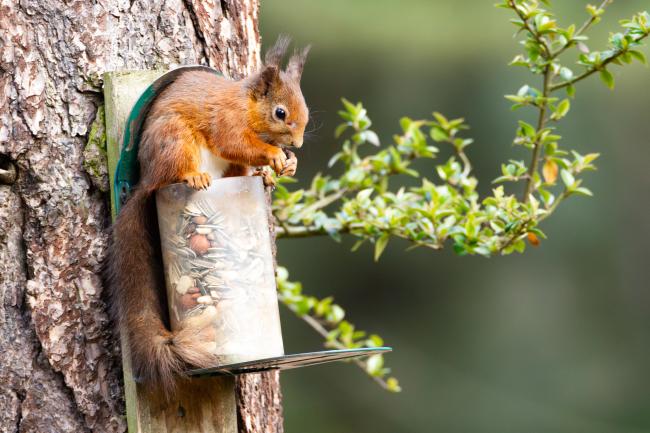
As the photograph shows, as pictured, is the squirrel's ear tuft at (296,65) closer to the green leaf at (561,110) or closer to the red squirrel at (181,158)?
the red squirrel at (181,158)

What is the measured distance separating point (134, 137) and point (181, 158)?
94mm

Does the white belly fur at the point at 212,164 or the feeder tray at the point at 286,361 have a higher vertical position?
the white belly fur at the point at 212,164

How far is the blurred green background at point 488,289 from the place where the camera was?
395 centimetres

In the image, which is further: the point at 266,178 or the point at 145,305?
the point at 266,178

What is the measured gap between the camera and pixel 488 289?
4238 millimetres

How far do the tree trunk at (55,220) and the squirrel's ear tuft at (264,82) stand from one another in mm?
198

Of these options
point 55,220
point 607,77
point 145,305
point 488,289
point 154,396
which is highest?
point 607,77

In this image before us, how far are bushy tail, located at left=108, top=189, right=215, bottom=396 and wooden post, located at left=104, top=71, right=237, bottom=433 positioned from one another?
3cm

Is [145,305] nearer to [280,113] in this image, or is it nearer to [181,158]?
[181,158]

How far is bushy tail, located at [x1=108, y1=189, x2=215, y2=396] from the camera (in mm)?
1177

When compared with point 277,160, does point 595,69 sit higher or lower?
higher

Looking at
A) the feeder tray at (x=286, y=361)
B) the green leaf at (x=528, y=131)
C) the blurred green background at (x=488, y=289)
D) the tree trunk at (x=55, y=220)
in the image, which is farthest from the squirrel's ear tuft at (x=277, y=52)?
the blurred green background at (x=488, y=289)

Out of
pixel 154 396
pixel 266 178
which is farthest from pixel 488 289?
pixel 154 396

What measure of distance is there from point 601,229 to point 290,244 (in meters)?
1.39
